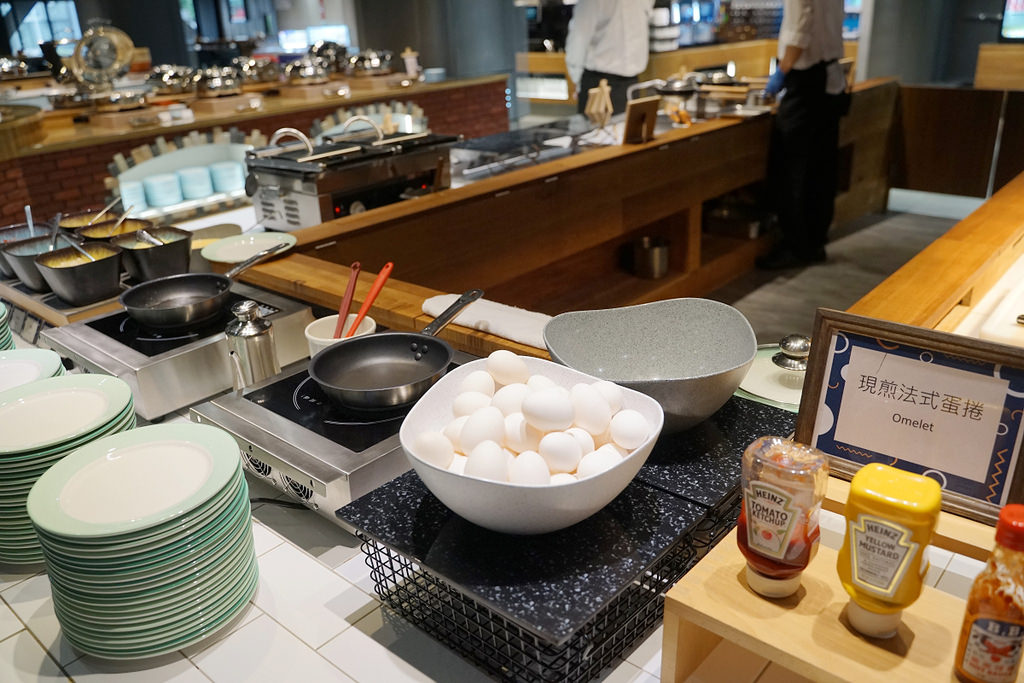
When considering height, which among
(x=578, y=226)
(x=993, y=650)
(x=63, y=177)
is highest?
(x=993, y=650)

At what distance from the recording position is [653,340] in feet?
4.33

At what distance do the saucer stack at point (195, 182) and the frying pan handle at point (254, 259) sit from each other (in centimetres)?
317

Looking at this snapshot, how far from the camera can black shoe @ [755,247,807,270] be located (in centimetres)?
509

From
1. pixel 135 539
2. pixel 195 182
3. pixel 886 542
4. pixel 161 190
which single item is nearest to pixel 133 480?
pixel 135 539

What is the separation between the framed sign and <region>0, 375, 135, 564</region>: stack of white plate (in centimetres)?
101

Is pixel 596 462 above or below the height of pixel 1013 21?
below

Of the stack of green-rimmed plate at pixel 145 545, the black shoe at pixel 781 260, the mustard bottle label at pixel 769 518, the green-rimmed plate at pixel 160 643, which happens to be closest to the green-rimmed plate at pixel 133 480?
the stack of green-rimmed plate at pixel 145 545

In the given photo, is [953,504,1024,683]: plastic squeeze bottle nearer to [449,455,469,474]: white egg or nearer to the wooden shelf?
the wooden shelf

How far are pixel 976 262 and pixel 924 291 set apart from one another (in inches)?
12.4

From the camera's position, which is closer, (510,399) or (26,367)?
(510,399)

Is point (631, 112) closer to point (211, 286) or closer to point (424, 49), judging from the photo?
point (211, 286)

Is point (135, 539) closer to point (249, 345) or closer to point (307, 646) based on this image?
point (307, 646)

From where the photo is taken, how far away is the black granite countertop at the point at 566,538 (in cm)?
85

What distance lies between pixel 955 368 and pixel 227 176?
15.9ft
